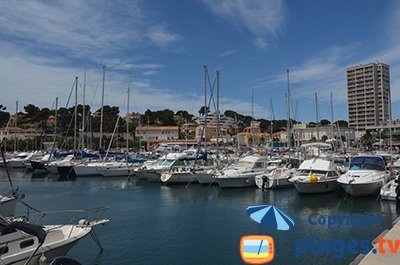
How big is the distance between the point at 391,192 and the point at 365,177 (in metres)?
2.23

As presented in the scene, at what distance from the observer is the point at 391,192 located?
2494cm

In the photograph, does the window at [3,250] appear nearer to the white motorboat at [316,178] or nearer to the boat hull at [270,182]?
the white motorboat at [316,178]

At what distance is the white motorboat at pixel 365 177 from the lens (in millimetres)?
Answer: 26266

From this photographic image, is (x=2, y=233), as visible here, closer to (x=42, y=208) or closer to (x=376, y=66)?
(x=42, y=208)

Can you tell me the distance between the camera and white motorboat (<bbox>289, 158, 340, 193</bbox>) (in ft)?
93.7

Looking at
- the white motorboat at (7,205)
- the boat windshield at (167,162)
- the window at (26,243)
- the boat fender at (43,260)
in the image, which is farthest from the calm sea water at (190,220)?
the white motorboat at (7,205)

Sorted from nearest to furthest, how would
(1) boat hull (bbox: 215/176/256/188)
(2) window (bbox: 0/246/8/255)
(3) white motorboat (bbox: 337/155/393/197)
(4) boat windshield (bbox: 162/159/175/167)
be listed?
(2) window (bbox: 0/246/8/255)
(3) white motorboat (bbox: 337/155/393/197)
(1) boat hull (bbox: 215/176/256/188)
(4) boat windshield (bbox: 162/159/175/167)

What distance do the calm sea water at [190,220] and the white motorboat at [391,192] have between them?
49cm

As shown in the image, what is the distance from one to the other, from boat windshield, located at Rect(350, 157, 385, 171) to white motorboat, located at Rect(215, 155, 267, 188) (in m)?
9.88

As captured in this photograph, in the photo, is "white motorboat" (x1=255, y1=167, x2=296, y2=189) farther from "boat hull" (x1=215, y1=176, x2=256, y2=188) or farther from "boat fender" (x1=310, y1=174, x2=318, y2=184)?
"boat fender" (x1=310, y1=174, x2=318, y2=184)

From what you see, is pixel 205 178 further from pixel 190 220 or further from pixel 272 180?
pixel 190 220

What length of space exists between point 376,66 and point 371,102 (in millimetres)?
18098

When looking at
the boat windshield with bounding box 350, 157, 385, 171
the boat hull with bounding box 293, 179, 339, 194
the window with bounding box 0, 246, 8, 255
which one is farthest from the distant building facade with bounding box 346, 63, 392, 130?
the window with bounding box 0, 246, 8, 255

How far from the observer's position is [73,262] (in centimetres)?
955
